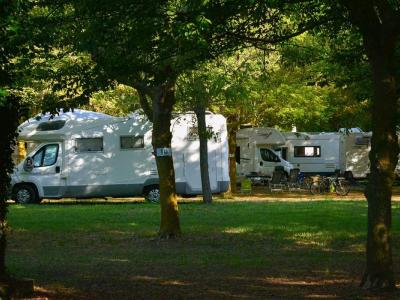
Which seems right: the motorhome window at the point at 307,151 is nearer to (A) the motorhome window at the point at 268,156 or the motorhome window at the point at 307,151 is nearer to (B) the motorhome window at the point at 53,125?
(A) the motorhome window at the point at 268,156

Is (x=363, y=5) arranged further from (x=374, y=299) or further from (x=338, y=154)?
(x=338, y=154)

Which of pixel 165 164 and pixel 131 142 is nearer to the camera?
pixel 165 164

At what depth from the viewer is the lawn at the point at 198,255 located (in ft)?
27.4

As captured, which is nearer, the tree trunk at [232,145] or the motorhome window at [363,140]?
the tree trunk at [232,145]

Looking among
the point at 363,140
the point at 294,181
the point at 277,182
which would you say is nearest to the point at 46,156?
the point at 277,182

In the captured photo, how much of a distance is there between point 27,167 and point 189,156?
213 inches

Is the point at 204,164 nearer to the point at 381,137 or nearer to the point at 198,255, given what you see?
the point at 198,255

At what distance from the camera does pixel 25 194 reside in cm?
2591

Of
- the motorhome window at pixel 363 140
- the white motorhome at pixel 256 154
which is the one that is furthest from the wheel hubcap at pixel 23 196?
the motorhome window at pixel 363 140

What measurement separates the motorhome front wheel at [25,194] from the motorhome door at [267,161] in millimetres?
15489

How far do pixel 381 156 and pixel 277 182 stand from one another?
2696 centimetres

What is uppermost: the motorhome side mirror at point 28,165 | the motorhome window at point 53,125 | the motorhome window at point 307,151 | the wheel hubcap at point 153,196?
the motorhome window at point 53,125

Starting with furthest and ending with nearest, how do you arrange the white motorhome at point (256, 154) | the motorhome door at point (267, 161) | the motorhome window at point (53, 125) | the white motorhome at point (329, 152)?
the white motorhome at point (329, 152) < the motorhome door at point (267, 161) < the white motorhome at point (256, 154) < the motorhome window at point (53, 125)

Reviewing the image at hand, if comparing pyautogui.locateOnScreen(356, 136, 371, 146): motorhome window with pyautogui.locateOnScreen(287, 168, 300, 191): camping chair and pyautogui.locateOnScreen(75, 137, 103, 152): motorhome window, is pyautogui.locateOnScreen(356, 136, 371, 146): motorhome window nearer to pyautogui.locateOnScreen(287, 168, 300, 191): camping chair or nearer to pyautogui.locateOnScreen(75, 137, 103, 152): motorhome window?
pyautogui.locateOnScreen(287, 168, 300, 191): camping chair
